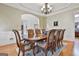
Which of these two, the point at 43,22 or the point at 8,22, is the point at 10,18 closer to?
the point at 8,22

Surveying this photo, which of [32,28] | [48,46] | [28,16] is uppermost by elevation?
[28,16]

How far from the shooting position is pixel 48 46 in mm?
1808

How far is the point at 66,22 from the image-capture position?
5.44ft

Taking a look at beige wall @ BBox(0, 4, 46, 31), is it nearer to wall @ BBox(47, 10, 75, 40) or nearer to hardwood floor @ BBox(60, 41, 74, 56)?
wall @ BBox(47, 10, 75, 40)

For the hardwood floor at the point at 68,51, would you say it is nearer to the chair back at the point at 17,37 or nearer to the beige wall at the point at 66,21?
the beige wall at the point at 66,21

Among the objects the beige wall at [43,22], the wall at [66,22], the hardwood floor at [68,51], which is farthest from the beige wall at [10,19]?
the hardwood floor at [68,51]

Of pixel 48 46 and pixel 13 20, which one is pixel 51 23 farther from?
pixel 13 20

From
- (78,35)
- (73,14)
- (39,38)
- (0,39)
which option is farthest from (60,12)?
(0,39)

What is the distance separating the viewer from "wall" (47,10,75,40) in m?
1.61

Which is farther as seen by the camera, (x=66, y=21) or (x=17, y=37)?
(x=66, y=21)

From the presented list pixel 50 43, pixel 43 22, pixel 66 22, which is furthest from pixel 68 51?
pixel 43 22

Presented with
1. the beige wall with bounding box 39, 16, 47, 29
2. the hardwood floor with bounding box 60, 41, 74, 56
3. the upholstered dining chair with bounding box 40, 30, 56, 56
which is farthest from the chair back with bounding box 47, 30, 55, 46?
the hardwood floor with bounding box 60, 41, 74, 56

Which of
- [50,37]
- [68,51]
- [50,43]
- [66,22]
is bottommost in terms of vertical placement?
[68,51]

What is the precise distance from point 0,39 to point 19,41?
294mm
